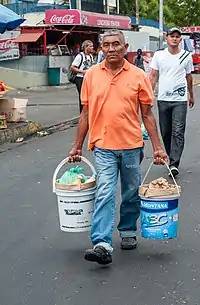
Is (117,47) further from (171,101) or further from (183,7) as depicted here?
(183,7)

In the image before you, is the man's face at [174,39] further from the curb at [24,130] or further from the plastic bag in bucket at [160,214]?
the curb at [24,130]

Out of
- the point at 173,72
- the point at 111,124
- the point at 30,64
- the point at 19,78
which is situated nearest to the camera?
the point at 111,124

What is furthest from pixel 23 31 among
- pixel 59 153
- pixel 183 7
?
pixel 183 7

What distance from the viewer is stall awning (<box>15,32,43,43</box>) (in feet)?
85.8

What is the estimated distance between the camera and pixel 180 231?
601 centimetres

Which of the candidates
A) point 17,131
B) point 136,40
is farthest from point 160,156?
point 136,40

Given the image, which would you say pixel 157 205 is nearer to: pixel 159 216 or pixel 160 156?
pixel 159 216

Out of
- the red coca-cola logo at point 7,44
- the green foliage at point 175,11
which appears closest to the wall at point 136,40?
the red coca-cola logo at point 7,44

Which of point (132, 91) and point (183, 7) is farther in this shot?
point (183, 7)

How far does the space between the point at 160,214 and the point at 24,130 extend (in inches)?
336

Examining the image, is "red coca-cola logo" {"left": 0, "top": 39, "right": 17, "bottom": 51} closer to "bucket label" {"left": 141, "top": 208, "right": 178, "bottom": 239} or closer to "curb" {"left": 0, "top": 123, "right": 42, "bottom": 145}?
"curb" {"left": 0, "top": 123, "right": 42, "bottom": 145}

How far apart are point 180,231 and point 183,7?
5951 centimetres

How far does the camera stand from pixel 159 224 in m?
5.11

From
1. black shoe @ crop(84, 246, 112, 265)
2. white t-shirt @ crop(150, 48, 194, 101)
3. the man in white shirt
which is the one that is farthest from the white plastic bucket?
white t-shirt @ crop(150, 48, 194, 101)
